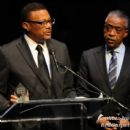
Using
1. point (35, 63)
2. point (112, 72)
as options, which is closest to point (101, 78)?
point (112, 72)

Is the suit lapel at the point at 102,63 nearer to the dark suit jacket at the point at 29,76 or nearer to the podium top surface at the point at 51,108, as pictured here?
the dark suit jacket at the point at 29,76

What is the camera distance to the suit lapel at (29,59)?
4.07 m

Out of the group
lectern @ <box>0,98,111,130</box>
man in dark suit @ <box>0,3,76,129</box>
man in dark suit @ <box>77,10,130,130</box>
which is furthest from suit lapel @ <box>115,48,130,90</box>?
lectern @ <box>0,98,111,130</box>

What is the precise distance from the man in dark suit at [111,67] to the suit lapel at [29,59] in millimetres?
339

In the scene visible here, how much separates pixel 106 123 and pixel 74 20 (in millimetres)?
2222

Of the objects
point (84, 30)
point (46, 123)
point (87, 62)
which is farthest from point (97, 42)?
point (46, 123)

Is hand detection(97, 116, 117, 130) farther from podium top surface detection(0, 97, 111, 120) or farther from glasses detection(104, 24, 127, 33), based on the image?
glasses detection(104, 24, 127, 33)

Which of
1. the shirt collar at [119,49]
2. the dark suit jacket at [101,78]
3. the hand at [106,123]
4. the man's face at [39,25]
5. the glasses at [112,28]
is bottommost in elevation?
the hand at [106,123]

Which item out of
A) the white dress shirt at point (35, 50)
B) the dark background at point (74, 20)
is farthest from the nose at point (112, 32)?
the dark background at point (74, 20)

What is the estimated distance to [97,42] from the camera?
5836 millimetres

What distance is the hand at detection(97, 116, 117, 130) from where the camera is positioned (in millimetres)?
3646

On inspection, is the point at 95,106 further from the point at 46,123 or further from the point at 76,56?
the point at 76,56

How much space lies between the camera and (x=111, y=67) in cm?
430

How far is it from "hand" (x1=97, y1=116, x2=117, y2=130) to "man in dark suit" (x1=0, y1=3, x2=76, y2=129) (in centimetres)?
33
